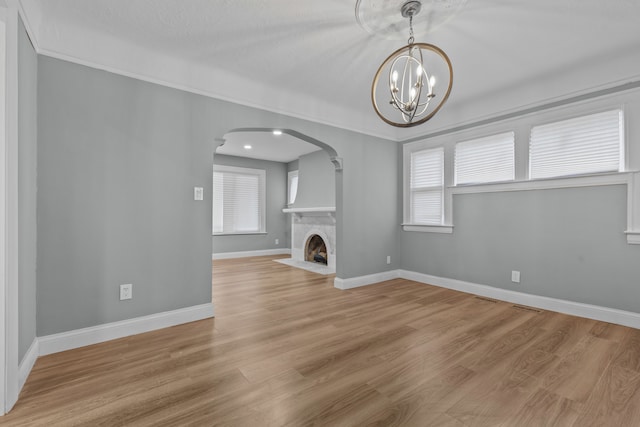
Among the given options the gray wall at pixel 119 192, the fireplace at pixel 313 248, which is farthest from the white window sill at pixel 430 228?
the gray wall at pixel 119 192

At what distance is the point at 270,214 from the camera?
7.59 meters

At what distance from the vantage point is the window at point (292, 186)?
7.62 meters

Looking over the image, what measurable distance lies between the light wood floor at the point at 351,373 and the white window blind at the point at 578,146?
1542 millimetres

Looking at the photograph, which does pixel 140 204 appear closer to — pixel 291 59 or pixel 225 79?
pixel 225 79

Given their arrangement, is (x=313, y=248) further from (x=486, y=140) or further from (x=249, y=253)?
(x=486, y=140)

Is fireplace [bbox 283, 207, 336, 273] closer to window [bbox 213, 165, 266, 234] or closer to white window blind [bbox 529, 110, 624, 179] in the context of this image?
window [bbox 213, 165, 266, 234]

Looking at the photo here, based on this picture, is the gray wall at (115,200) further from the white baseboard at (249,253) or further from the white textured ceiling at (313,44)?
the white baseboard at (249,253)

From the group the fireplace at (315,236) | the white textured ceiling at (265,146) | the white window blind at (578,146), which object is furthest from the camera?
the fireplace at (315,236)

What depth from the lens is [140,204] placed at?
253cm

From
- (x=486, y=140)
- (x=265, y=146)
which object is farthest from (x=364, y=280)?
(x=265, y=146)

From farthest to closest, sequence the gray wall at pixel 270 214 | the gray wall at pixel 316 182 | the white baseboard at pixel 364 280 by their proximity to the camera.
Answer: the gray wall at pixel 270 214
the gray wall at pixel 316 182
the white baseboard at pixel 364 280

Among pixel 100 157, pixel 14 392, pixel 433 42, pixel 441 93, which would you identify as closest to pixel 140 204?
pixel 100 157

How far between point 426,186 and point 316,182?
2556 mm

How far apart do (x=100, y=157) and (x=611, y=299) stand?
484 centimetres
